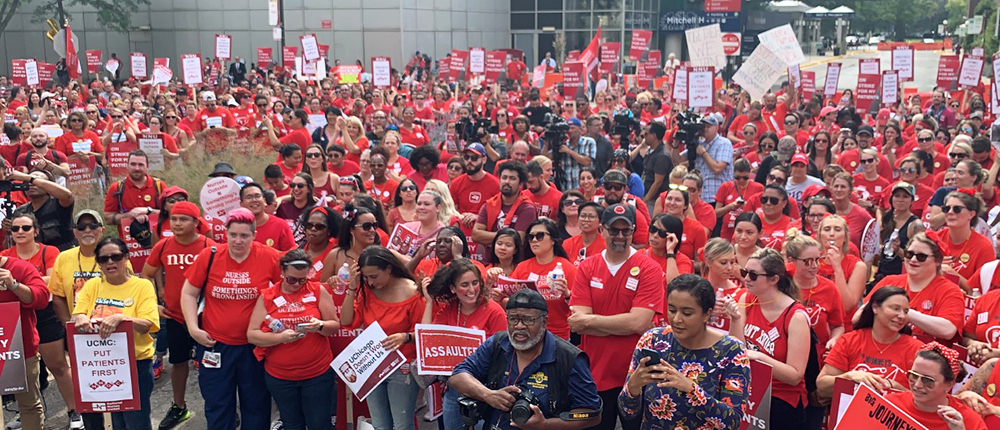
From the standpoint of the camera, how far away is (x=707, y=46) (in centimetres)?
2052

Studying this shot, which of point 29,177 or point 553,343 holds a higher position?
point 29,177

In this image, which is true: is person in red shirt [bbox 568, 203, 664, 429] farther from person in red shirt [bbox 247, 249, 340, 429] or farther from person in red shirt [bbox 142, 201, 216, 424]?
person in red shirt [bbox 142, 201, 216, 424]

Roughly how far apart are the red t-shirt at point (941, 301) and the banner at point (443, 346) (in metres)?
2.40

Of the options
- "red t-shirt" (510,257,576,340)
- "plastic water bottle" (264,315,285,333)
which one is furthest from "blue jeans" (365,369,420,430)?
"red t-shirt" (510,257,576,340)

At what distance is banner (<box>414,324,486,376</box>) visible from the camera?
5637mm

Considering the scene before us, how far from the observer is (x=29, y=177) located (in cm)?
809

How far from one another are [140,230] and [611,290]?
4.33m

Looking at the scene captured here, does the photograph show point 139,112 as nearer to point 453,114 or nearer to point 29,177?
point 453,114

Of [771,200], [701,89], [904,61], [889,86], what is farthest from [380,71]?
[771,200]

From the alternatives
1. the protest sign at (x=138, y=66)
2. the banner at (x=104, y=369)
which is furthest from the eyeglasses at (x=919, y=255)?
the protest sign at (x=138, y=66)

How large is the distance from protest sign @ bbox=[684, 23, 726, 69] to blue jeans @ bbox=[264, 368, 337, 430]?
15909 millimetres

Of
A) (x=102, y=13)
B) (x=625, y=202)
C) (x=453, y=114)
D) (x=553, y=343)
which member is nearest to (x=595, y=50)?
(x=453, y=114)

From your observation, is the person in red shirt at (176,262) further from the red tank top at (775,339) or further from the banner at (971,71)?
the banner at (971,71)

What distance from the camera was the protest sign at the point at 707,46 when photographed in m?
20.5
